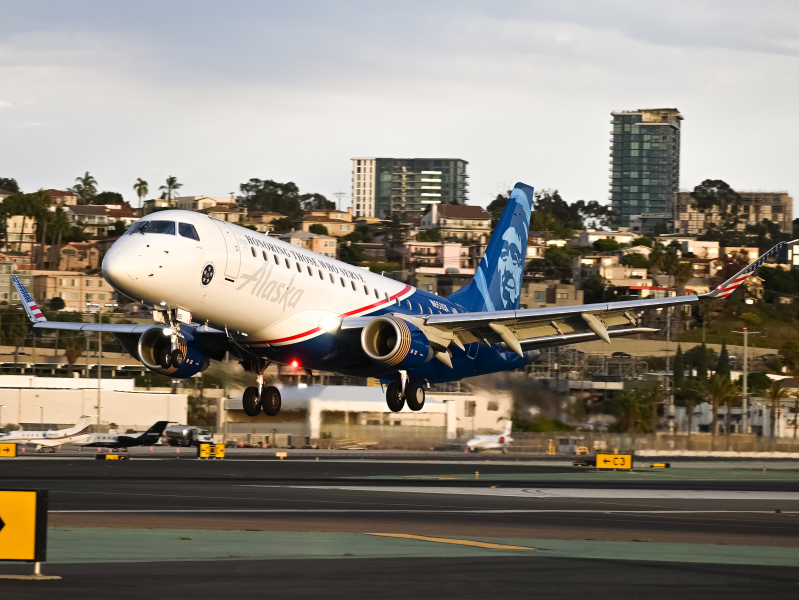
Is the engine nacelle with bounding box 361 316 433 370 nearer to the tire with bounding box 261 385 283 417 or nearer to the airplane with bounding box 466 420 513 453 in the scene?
the tire with bounding box 261 385 283 417

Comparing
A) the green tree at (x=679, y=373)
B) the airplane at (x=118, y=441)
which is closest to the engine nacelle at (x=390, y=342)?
the airplane at (x=118, y=441)

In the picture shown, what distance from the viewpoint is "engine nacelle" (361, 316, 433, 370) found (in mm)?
36000

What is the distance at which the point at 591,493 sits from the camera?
136 feet

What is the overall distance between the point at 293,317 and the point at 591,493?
46.6ft

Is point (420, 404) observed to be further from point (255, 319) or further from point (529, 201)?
point (529, 201)

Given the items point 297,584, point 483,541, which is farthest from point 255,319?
point 297,584

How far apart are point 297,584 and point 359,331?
20001 millimetres

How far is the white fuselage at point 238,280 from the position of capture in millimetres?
29984

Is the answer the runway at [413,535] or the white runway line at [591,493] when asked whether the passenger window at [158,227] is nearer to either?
the runway at [413,535]

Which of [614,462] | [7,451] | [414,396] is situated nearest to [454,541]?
[414,396]

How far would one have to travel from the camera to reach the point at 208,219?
32312 millimetres

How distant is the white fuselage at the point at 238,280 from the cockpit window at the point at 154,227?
0.16 meters

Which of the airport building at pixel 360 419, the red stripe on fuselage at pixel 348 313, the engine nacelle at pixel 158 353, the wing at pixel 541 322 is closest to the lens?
the red stripe on fuselage at pixel 348 313

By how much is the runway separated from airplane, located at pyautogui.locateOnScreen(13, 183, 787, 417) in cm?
450
